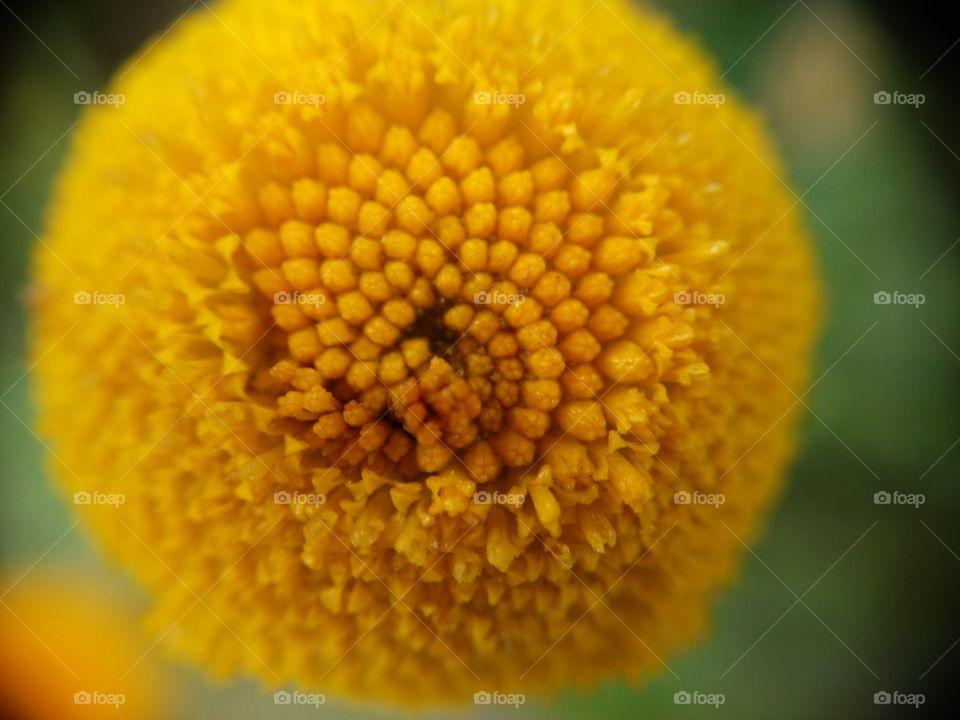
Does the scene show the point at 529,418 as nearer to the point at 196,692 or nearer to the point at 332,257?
the point at 332,257

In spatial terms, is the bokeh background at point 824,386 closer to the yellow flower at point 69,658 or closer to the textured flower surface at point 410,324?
the yellow flower at point 69,658

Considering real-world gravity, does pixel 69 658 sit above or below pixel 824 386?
below

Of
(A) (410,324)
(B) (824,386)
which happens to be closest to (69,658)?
(A) (410,324)

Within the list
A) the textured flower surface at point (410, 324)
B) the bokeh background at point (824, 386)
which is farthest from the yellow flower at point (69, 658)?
the textured flower surface at point (410, 324)

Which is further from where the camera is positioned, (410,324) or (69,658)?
(69,658)

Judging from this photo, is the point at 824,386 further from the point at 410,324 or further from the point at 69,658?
the point at 69,658

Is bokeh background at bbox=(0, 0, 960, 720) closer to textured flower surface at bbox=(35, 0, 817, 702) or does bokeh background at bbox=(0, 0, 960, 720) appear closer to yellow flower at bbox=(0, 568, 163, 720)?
yellow flower at bbox=(0, 568, 163, 720)
